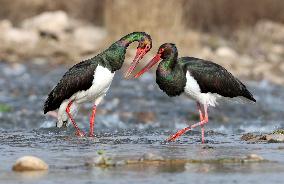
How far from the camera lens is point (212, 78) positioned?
32.2 ft

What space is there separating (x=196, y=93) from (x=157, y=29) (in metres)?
11.0

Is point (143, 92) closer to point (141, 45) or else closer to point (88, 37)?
point (141, 45)

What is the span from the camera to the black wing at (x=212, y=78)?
31.8 feet

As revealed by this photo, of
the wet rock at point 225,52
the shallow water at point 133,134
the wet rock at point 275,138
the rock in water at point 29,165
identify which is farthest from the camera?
the wet rock at point 225,52

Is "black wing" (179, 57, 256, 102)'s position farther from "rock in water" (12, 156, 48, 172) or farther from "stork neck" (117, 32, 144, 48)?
"rock in water" (12, 156, 48, 172)

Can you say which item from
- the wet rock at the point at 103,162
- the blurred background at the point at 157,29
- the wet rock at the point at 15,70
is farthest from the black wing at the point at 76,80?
the blurred background at the point at 157,29

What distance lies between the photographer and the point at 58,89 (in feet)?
34.2

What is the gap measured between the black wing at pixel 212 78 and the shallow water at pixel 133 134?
0.54 meters

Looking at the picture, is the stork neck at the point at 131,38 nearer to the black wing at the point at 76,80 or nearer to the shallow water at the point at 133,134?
the black wing at the point at 76,80

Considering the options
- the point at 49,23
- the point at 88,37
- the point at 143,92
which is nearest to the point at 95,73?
the point at 143,92

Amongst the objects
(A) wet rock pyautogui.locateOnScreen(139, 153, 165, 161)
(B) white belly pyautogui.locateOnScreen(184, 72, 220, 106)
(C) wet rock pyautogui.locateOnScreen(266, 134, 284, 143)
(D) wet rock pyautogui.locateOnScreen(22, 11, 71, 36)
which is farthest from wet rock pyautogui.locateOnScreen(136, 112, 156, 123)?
(D) wet rock pyautogui.locateOnScreen(22, 11, 71, 36)

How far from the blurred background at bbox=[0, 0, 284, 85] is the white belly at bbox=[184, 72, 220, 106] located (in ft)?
30.2

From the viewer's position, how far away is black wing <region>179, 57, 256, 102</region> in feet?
31.8

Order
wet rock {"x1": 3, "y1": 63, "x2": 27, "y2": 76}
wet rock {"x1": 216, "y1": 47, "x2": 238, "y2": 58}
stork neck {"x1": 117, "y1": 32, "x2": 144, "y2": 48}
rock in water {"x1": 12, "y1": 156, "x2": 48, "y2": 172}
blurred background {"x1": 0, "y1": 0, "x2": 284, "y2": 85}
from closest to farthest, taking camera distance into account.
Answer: rock in water {"x1": 12, "y1": 156, "x2": 48, "y2": 172} → stork neck {"x1": 117, "y1": 32, "x2": 144, "y2": 48} → wet rock {"x1": 3, "y1": 63, "x2": 27, "y2": 76} → blurred background {"x1": 0, "y1": 0, "x2": 284, "y2": 85} → wet rock {"x1": 216, "y1": 47, "x2": 238, "y2": 58}
